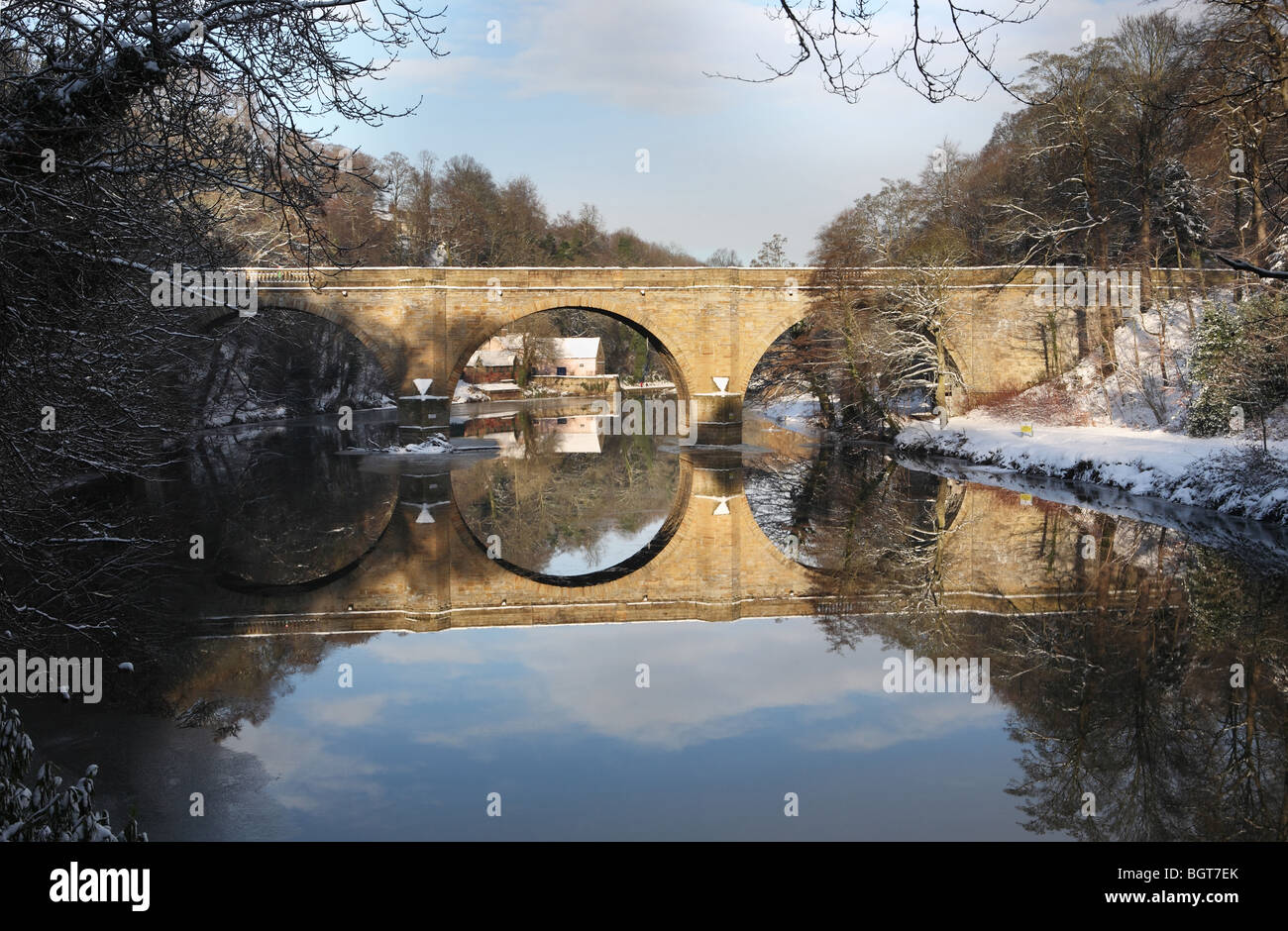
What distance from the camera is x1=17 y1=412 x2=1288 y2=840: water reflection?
5.20m

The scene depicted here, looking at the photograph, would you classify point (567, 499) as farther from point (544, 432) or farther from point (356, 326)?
point (544, 432)

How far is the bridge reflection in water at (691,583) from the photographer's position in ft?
32.1

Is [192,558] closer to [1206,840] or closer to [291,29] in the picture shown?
[291,29]

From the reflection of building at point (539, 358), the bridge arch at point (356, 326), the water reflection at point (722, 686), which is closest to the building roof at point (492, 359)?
the reflection of building at point (539, 358)

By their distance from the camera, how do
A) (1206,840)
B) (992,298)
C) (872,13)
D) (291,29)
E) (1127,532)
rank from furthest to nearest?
(992,298)
(1127,532)
(291,29)
(1206,840)
(872,13)

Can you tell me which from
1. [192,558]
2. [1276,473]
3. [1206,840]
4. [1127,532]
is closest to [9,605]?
[192,558]

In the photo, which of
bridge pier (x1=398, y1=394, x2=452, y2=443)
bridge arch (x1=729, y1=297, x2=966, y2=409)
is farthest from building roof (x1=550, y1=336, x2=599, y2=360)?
bridge arch (x1=729, y1=297, x2=966, y2=409)

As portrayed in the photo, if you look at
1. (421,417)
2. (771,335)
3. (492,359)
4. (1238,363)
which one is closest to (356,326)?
(421,417)

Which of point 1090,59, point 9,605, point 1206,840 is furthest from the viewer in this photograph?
point 1090,59

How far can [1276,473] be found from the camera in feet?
46.1

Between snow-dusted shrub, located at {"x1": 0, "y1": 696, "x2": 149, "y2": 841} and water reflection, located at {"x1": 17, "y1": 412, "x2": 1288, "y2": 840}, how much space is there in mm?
956

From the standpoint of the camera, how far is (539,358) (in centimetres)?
5888

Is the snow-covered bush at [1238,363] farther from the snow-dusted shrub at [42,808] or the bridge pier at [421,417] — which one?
the bridge pier at [421,417]
